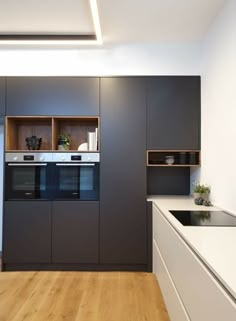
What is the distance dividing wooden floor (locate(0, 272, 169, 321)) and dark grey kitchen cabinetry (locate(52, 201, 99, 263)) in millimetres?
200

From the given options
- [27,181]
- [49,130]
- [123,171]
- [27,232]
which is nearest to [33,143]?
[49,130]

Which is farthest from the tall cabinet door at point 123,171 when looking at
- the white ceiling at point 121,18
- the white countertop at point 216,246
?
the white countertop at point 216,246

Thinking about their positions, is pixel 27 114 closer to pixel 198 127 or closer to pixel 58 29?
pixel 58 29

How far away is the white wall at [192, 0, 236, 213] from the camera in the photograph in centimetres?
227

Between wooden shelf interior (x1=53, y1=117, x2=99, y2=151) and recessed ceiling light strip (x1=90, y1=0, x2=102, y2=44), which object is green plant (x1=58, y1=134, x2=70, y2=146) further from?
recessed ceiling light strip (x1=90, y1=0, x2=102, y2=44)

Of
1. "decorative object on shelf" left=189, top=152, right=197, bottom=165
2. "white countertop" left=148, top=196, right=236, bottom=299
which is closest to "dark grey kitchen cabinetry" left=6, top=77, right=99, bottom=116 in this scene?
"decorative object on shelf" left=189, top=152, right=197, bottom=165

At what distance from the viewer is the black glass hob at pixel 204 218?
1.88 metres

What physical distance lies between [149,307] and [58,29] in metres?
3.03

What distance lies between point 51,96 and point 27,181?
107 centimetres

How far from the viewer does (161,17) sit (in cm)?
271

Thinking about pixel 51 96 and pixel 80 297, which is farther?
pixel 51 96

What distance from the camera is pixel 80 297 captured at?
256 centimetres

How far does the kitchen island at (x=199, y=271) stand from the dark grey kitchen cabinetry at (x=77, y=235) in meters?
1.12

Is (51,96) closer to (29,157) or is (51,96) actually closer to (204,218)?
(29,157)
